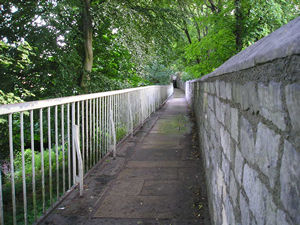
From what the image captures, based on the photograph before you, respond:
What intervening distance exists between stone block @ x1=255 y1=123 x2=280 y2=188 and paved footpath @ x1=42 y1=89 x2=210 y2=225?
74.3 inches

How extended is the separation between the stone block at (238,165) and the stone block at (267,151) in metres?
0.30

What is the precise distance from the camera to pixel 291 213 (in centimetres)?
80

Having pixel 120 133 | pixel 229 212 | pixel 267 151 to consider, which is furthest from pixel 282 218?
pixel 120 133

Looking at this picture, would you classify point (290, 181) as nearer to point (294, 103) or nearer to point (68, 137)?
point (294, 103)

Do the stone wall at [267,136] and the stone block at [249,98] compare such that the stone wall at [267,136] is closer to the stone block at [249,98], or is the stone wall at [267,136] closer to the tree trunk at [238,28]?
the stone block at [249,98]

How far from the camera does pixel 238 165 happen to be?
1.57m

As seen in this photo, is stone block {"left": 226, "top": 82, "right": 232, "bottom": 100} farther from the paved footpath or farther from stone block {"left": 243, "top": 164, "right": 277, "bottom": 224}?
the paved footpath

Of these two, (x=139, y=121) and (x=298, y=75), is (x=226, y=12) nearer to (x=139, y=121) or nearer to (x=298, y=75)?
(x=139, y=121)

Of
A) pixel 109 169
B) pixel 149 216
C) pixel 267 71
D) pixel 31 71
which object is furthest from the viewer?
pixel 31 71

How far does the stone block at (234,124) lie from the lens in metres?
1.65

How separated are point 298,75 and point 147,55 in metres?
8.18

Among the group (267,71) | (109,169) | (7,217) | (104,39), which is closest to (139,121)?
(104,39)

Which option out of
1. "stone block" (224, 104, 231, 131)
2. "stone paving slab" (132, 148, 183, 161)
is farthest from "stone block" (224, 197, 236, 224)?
"stone paving slab" (132, 148, 183, 161)

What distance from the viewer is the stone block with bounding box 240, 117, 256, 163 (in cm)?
128
